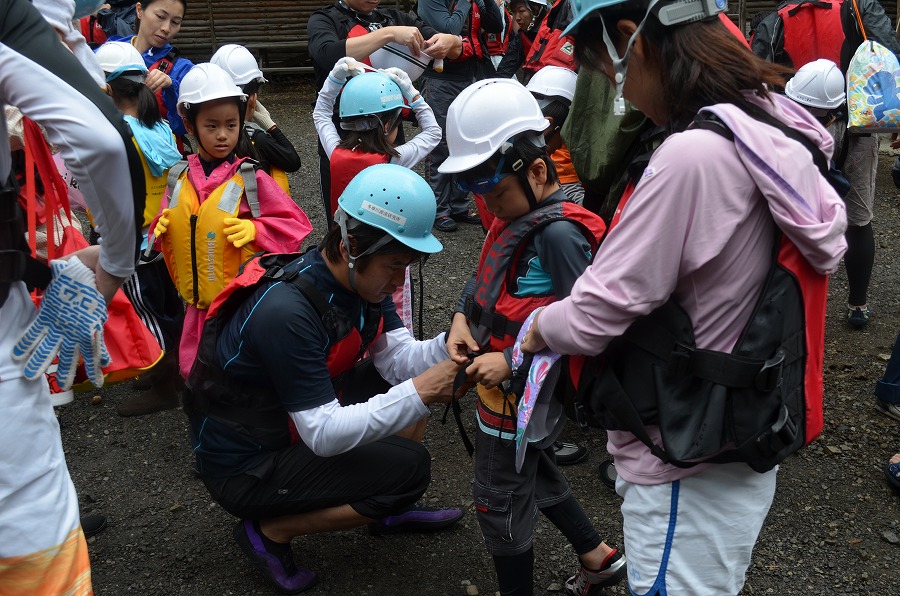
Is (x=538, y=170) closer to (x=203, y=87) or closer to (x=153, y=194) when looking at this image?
(x=203, y=87)

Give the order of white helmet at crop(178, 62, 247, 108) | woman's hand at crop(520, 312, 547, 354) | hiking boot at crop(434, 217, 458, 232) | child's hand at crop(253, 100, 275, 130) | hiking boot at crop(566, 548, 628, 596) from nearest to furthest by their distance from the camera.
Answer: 1. woman's hand at crop(520, 312, 547, 354)
2. hiking boot at crop(566, 548, 628, 596)
3. white helmet at crop(178, 62, 247, 108)
4. child's hand at crop(253, 100, 275, 130)
5. hiking boot at crop(434, 217, 458, 232)

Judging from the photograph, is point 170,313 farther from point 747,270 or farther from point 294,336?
point 747,270

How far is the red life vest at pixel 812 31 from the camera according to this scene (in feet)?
17.2

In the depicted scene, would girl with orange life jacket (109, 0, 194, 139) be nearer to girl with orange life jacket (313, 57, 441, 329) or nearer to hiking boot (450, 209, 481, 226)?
girl with orange life jacket (313, 57, 441, 329)

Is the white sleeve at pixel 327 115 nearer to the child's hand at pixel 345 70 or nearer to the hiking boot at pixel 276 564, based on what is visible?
the child's hand at pixel 345 70

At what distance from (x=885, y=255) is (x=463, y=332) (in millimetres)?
5059

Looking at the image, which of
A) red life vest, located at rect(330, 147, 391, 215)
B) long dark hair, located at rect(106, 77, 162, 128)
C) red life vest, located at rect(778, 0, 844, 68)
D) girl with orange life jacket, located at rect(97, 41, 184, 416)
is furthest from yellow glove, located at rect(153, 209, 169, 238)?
red life vest, located at rect(778, 0, 844, 68)

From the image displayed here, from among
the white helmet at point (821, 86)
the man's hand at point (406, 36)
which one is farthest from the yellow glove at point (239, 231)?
the white helmet at point (821, 86)

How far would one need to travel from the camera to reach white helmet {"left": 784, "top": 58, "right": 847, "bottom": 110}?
4.73m

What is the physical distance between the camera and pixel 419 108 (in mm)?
4660

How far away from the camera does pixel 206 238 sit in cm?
370

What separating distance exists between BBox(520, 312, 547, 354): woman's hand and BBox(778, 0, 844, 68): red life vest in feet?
13.5

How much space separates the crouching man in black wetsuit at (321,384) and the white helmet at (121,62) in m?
1.92

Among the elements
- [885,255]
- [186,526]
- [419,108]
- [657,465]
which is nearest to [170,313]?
[186,526]
